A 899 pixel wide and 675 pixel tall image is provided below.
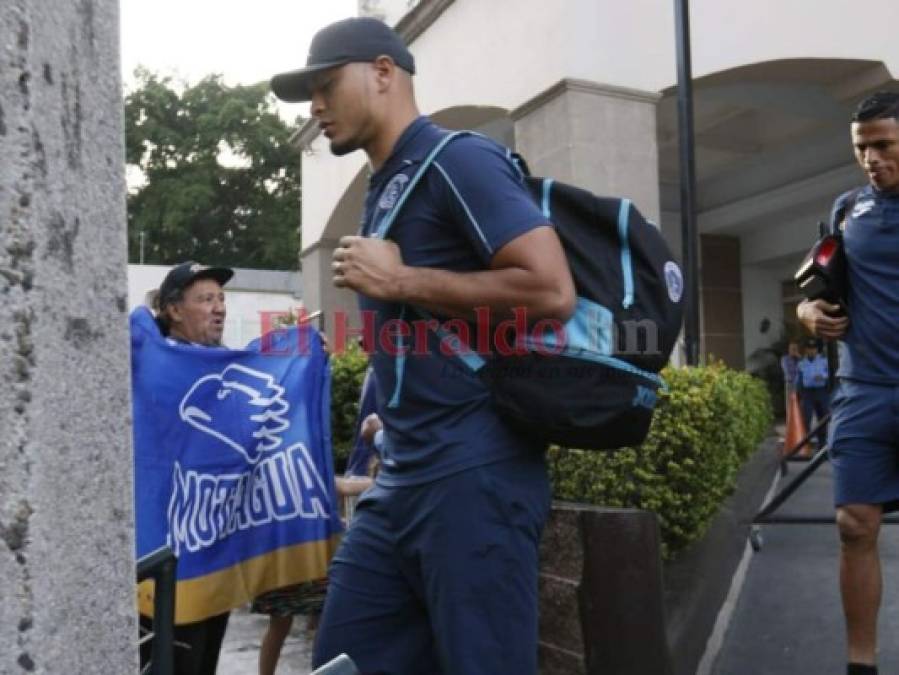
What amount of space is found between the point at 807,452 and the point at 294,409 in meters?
6.82

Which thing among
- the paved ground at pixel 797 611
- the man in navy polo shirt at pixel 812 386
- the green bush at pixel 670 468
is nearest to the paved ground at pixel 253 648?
the green bush at pixel 670 468

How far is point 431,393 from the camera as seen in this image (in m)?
1.86

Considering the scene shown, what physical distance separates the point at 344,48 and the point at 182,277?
184 cm

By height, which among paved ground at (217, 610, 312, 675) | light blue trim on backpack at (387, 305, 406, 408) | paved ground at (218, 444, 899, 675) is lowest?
paved ground at (217, 610, 312, 675)

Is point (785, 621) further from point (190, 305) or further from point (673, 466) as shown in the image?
point (190, 305)

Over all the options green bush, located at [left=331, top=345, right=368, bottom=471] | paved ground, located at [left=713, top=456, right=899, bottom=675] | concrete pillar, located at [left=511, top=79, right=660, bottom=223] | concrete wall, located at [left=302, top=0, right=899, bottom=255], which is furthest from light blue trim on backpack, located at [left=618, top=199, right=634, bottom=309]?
concrete wall, located at [left=302, top=0, right=899, bottom=255]

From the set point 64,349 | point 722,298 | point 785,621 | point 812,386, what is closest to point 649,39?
point 785,621

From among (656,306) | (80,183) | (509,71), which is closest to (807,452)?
(509,71)

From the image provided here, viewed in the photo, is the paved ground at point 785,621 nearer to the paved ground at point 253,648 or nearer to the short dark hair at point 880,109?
the paved ground at point 253,648

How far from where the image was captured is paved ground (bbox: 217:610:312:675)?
4.26m

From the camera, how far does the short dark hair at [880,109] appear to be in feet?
10.0

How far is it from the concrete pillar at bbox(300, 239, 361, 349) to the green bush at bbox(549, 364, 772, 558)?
863cm

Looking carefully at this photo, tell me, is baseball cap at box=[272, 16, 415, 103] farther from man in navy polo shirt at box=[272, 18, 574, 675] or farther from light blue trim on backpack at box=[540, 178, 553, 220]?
light blue trim on backpack at box=[540, 178, 553, 220]

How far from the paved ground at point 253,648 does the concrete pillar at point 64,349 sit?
127 inches
